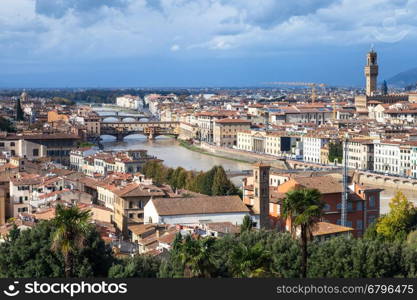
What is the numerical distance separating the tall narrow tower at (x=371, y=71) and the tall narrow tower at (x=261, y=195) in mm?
40498

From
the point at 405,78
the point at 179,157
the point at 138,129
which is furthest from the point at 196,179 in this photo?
the point at 405,78

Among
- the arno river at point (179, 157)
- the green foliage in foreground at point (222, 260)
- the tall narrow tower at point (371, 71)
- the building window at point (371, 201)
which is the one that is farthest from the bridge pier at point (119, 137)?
the green foliage in foreground at point (222, 260)

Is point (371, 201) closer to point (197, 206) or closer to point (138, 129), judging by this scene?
point (197, 206)

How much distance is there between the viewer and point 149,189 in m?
13.6

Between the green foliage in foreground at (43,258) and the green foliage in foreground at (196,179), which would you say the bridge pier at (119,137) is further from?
the green foliage in foreground at (43,258)

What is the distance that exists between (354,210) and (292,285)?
905 centimetres

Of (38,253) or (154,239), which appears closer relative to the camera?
(38,253)

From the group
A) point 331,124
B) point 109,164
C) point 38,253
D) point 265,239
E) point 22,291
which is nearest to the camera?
point 22,291

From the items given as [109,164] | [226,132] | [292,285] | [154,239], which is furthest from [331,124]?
[292,285]

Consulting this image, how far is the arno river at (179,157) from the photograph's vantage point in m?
23.0

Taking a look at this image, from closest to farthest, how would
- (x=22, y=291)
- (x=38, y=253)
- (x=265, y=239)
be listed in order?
(x=22, y=291) < (x=38, y=253) < (x=265, y=239)

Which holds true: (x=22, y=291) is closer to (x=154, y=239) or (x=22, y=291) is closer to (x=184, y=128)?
(x=154, y=239)

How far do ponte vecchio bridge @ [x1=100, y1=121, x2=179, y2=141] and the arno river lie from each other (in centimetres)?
34

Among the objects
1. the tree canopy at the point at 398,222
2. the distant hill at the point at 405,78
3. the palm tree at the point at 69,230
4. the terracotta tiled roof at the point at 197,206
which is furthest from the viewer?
the distant hill at the point at 405,78
